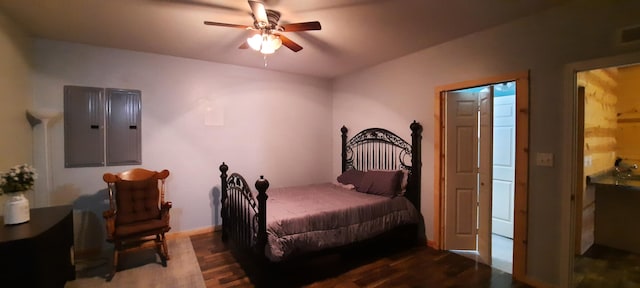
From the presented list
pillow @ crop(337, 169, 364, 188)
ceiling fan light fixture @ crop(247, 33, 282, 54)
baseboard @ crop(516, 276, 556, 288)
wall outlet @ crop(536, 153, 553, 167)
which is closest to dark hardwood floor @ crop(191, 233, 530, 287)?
baseboard @ crop(516, 276, 556, 288)

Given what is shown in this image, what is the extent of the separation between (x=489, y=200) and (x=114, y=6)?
4.24m

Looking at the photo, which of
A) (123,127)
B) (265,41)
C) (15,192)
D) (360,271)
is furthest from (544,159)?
(123,127)

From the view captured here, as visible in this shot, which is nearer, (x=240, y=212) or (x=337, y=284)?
(x=337, y=284)

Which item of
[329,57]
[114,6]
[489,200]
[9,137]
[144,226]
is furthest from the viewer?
[329,57]

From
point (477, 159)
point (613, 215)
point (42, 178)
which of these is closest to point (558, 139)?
point (477, 159)

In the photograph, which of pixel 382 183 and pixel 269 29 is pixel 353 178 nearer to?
pixel 382 183

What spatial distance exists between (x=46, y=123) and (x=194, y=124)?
1.48 meters

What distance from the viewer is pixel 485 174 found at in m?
3.07

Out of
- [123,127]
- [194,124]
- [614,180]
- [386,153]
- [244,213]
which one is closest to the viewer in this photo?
[244,213]

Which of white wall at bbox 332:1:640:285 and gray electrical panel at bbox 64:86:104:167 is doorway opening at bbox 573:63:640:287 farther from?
gray electrical panel at bbox 64:86:104:167

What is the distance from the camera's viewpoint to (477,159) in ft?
10.4

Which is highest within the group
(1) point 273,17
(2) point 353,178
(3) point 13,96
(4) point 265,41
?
(1) point 273,17

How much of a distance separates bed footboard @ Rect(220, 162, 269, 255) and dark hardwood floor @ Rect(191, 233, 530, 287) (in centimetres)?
23

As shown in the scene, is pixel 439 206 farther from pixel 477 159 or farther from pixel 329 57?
pixel 329 57
